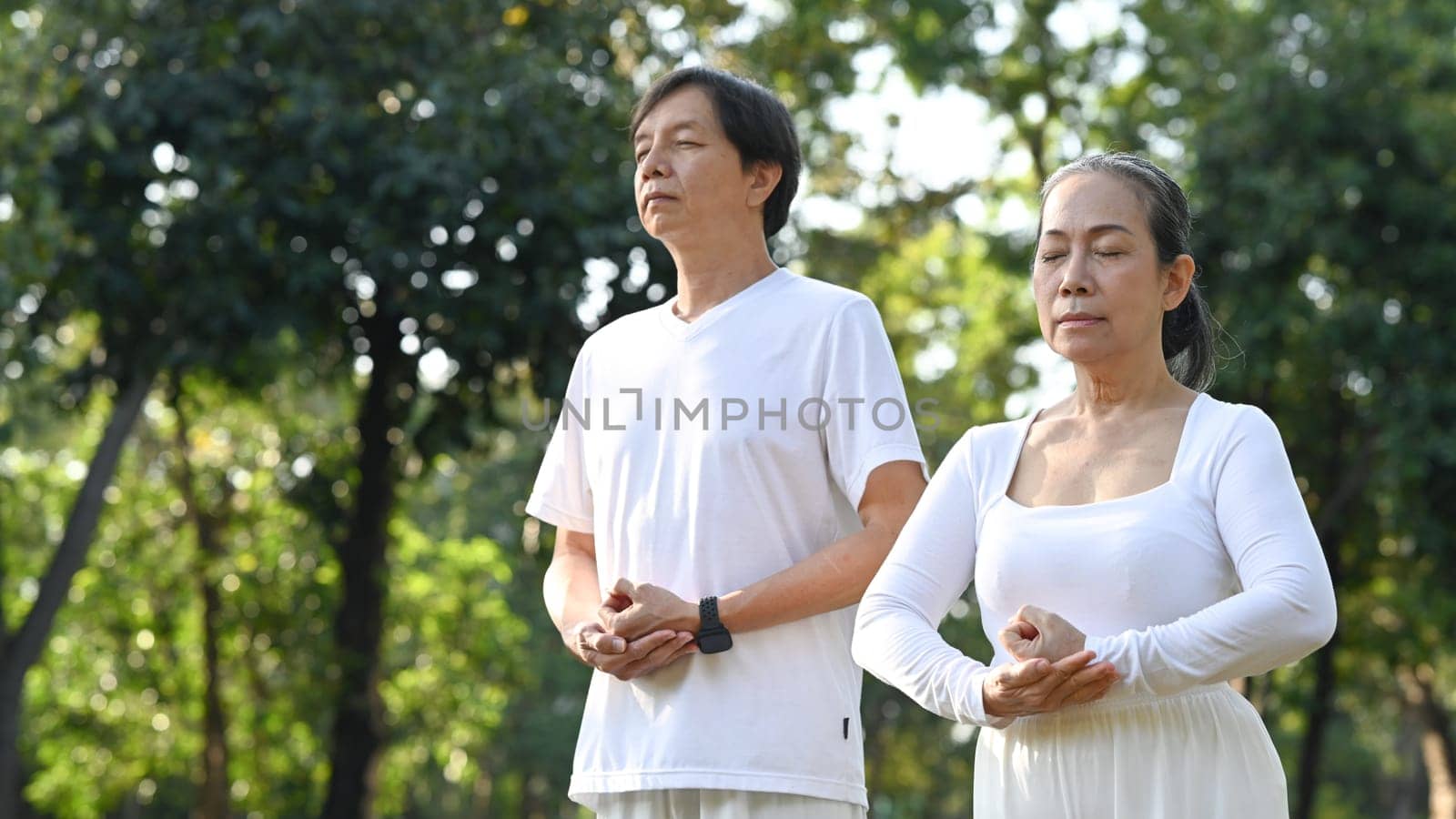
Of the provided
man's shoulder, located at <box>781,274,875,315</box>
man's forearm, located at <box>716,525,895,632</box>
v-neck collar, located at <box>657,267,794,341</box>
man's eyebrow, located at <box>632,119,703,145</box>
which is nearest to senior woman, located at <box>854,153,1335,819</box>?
man's forearm, located at <box>716,525,895,632</box>

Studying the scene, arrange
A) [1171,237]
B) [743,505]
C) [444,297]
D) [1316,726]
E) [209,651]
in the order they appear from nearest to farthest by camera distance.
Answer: [1171,237] < [743,505] < [444,297] < [209,651] < [1316,726]

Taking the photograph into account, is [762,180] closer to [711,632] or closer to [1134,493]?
[711,632]

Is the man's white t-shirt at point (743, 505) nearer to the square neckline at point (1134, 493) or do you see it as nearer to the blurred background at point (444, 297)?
the square neckline at point (1134, 493)

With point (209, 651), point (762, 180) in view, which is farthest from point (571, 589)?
point (209, 651)

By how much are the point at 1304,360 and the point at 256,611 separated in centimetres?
859

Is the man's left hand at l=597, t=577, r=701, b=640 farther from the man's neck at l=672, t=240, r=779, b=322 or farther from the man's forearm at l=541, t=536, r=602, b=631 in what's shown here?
the man's neck at l=672, t=240, r=779, b=322

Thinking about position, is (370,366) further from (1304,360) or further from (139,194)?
(1304,360)

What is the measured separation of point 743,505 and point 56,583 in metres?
7.71

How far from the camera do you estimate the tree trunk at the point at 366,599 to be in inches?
390

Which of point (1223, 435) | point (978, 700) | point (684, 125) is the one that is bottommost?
point (978, 700)

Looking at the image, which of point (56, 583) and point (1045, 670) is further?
point (56, 583)

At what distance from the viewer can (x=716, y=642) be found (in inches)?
110

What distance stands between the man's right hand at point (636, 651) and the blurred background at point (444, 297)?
13.2 ft

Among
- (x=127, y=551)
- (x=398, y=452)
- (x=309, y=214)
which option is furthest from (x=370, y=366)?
(x=127, y=551)
